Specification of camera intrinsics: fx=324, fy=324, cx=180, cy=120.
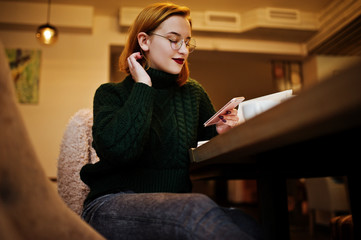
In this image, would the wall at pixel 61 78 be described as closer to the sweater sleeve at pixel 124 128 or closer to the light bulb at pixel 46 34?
the light bulb at pixel 46 34

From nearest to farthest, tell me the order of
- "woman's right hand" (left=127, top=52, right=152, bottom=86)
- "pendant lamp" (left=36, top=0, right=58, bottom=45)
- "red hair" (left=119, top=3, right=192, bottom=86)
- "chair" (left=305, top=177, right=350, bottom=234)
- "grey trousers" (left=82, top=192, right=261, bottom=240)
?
"grey trousers" (left=82, top=192, right=261, bottom=240) → "woman's right hand" (left=127, top=52, right=152, bottom=86) → "red hair" (left=119, top=3, right=192, bottom=86) → "chair" (left=305, top=177, right=350, bottom=234) → "pendant lamp" (left=36, top=0, right=58, bottom=45)

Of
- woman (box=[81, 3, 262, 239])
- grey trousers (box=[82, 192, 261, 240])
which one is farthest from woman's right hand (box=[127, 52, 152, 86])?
grey trousers (box=[82, 192, 261, 240])

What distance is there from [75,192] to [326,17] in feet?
14.2

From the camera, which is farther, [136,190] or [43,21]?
[43,21]

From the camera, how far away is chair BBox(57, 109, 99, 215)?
4.10ft

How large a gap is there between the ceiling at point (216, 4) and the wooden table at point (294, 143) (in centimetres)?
359

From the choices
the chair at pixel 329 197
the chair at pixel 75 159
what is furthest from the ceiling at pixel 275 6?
the chair at pixel 75 159

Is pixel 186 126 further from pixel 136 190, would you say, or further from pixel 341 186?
pixel 341 186

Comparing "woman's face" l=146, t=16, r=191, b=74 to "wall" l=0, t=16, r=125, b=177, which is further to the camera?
"wall" l=0, t=16, r=125, b=177

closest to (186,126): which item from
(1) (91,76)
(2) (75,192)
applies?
(2) (75,192)

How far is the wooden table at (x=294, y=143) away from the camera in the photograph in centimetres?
38

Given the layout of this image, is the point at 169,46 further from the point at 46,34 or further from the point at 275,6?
the point at 275,6

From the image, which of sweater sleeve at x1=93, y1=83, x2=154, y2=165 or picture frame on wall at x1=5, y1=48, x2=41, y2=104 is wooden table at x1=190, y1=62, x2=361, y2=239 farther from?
picture frame on wall at x1=5, y1=48, x2=41, y2=104

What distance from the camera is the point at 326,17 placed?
4426mm
